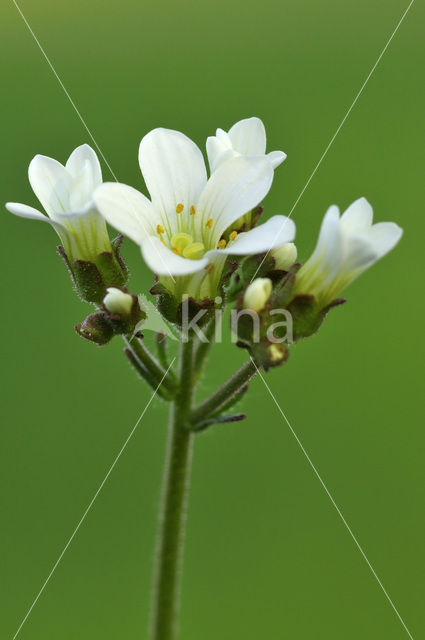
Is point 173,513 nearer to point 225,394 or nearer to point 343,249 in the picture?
point 225,394

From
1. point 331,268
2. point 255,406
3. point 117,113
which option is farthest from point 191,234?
point 117,113

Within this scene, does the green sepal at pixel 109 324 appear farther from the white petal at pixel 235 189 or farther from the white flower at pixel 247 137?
the white flower at pixel 247 137

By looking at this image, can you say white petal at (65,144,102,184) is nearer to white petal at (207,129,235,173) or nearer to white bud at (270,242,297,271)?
white petal at (207,129,235,173)

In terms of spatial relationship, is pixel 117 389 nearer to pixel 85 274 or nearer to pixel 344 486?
pixel 344 486

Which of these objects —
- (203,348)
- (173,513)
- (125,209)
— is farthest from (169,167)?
(173,513)

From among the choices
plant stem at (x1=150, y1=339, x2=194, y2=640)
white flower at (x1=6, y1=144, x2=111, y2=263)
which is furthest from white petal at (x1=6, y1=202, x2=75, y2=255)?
plant stem at (x1=150, y1=339, x2=194, y2=640)

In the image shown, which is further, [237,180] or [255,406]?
[255,406]

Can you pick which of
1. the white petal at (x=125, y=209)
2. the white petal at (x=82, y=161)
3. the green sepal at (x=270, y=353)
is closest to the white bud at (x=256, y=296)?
the green sepal at (x=270, y=353)
